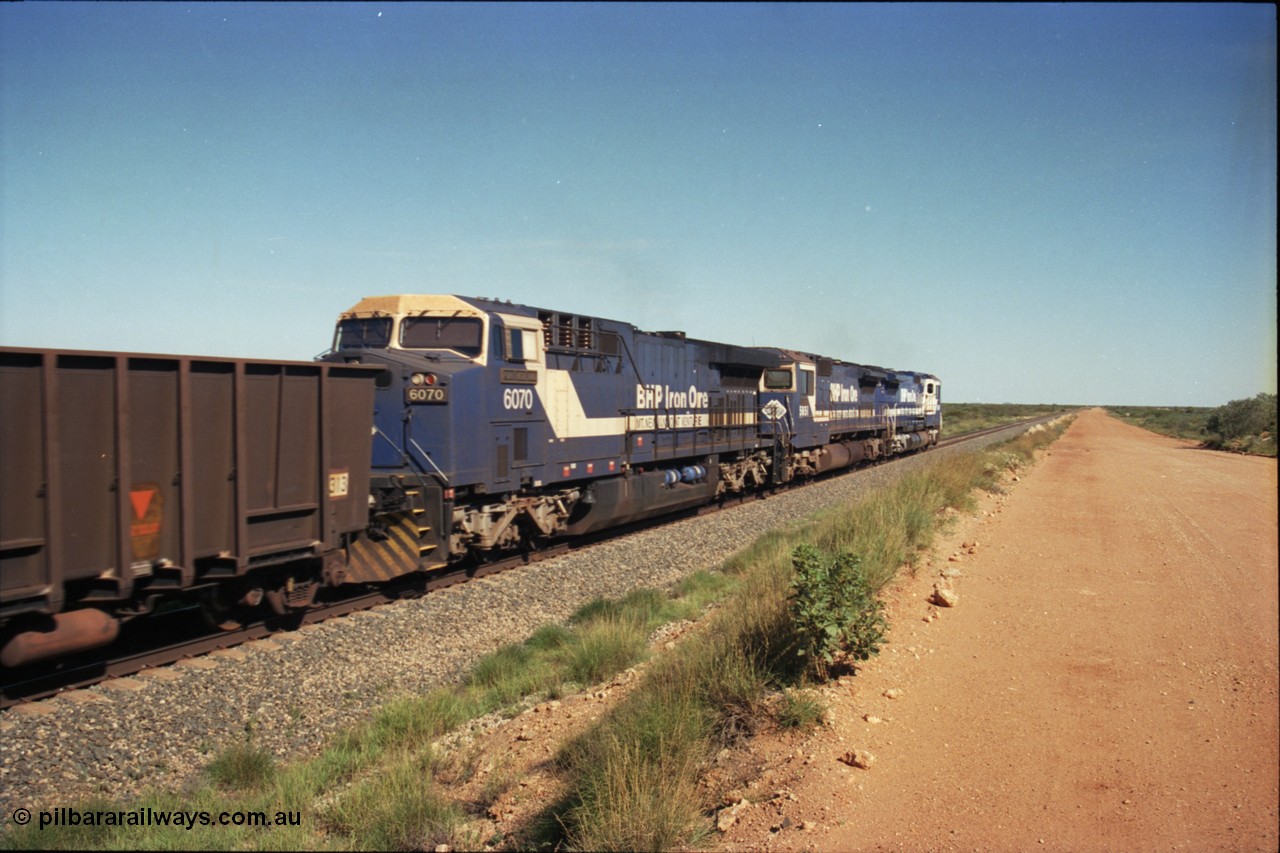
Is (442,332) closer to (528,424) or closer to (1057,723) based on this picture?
(528,424)

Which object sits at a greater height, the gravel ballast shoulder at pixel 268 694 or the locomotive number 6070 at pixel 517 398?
the locomotive number 6070 at pixel 517 398

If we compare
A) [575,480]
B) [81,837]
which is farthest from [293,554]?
[575,480]

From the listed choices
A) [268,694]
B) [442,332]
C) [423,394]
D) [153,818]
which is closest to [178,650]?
[268,694]

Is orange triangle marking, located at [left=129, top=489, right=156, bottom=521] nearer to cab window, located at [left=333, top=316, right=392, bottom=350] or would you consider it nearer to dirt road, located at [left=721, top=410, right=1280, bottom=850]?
cab window, located at [left=333, top=316, right=392, bottom=350]

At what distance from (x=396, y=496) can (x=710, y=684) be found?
584 cm

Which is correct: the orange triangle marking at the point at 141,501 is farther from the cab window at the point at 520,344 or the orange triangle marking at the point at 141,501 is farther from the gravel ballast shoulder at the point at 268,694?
the cab window at the point at 520,344

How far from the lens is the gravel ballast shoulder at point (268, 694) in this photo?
6.38 metres

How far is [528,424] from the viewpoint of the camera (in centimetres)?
1302

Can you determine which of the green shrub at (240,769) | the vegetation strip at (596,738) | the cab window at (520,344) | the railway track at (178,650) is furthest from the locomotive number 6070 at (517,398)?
the green shrub at (240,769)

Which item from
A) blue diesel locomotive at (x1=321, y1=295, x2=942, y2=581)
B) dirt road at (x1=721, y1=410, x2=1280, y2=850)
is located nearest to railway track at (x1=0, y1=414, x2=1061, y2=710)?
blue diesel locomotive at (x1=321, y1=295, x2=942, y2=581)

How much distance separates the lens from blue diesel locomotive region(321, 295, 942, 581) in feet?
36.7

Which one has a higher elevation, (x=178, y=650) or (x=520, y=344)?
(x=520, y=344)

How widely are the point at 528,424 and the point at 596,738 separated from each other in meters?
7.48

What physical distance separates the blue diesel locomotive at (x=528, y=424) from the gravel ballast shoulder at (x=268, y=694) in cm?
101
